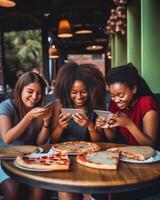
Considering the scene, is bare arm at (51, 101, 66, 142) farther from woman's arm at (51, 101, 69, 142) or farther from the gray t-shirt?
the gray t-shirt

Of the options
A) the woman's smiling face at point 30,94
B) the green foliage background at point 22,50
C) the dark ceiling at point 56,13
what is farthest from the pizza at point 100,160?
the green foliage background at point 22,50

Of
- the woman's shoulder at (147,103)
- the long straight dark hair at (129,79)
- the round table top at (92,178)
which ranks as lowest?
the round table top at (92,178)

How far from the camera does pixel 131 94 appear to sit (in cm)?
251

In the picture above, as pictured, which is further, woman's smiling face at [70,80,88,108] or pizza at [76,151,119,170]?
woman's smiling face at [70,80,88,108]

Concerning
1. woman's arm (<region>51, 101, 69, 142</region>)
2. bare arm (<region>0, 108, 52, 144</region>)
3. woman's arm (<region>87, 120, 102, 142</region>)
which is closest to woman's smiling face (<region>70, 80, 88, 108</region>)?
woman's arm (<region>51, 101, 69, 142</region>)

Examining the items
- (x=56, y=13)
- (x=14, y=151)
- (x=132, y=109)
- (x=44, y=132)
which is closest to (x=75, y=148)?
(x=14, y=151)

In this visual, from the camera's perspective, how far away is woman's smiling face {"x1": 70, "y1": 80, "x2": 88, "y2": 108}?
2.70 metres

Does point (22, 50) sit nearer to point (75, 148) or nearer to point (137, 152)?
point (75, 148)

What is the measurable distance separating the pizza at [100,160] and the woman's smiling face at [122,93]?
58 cm

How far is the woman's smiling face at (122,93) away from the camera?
248cm

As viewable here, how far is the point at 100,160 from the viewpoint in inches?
73.2

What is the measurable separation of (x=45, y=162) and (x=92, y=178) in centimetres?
31

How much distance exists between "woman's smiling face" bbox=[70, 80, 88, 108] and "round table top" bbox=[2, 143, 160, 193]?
940 mm

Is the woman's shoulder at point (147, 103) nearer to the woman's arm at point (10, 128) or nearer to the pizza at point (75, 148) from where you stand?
the pizza at point (75, 148)
